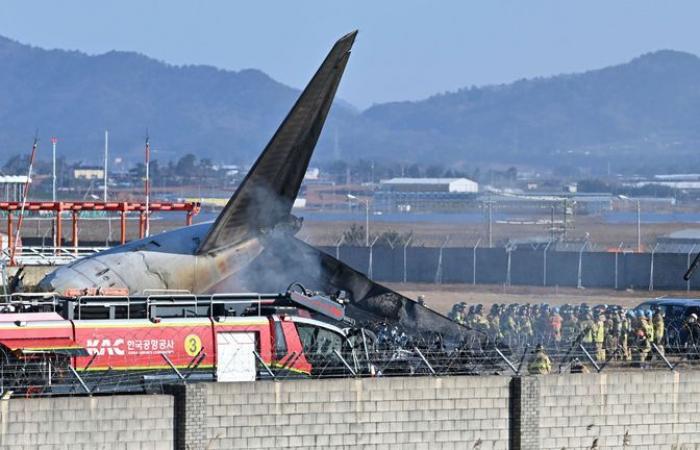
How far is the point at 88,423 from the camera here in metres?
25.6

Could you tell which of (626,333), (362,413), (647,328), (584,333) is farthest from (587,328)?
(362,413)

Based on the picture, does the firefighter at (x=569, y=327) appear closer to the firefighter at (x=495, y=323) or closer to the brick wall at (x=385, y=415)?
the firefighter at (x=495, y=323)

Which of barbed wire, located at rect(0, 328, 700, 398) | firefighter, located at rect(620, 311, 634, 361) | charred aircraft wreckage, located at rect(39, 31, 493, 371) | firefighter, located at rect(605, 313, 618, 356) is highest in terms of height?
charred aircraft wreckage, located at rect(39, 31, 493, 371)

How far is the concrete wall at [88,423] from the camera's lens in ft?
82.4

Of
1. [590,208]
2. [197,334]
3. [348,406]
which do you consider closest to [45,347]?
[197,334]

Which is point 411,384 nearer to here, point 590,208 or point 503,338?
point 503,338

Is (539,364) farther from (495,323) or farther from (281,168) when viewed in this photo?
(281,168)

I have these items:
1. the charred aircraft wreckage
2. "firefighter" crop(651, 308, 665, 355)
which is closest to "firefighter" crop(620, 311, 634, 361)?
"firefighter" crop(651, 308, 665, 355)

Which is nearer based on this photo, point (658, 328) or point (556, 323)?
point (658, 328)

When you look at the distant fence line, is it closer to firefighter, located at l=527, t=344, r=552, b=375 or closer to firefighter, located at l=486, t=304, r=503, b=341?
firefighter, located at l=486, t=304, r=503, b=341

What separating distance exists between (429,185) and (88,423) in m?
125

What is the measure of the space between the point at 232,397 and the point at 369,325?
11264 mm

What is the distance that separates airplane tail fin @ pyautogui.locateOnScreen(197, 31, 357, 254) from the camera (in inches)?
1721

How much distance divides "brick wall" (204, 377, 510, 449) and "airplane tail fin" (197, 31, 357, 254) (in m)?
15.9
